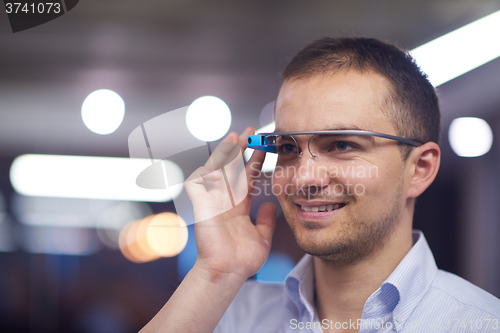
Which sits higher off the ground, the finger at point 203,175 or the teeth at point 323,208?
the finger at point 203,175

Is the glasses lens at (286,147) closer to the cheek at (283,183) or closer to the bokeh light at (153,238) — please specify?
the cheek at (283,183)

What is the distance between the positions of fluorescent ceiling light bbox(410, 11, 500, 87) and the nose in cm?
87

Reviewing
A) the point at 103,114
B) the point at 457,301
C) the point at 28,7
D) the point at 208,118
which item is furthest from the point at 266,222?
the point at 28,7

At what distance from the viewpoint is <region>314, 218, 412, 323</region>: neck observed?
1294 mm

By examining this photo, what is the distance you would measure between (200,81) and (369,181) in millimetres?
1170

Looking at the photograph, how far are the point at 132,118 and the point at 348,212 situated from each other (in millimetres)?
1197

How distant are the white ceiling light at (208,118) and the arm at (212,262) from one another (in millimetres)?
220

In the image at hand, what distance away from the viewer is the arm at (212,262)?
1188 mm

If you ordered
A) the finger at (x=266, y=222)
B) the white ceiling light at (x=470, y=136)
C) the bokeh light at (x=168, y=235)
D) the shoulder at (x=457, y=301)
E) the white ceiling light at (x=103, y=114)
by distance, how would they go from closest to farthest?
1. the shoulder at (x=457, y=301)
2. the finger at (x=266, y=222)
3. the bokeh light at (x=168, y=235)
4. the white ceiling light at (x=103, y=114)
5. the white ceiling light at (x=470, y=136)

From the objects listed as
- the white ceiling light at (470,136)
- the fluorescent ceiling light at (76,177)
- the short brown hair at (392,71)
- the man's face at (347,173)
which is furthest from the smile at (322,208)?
the white ceiling light at (470,136)

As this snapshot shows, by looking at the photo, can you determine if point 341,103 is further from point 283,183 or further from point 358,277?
point 358,277

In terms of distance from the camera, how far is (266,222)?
4.94 ft

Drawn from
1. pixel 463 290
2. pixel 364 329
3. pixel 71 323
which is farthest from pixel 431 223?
pixel 71 323

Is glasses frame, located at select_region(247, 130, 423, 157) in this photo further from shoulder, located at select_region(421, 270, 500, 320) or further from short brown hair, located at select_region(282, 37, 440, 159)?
shoulder, located at select_region(421, 270, 500, 320)
